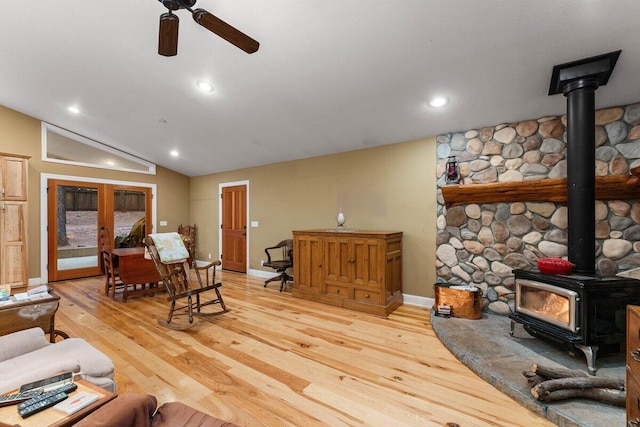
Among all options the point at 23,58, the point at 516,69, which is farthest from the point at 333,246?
the point at 23,58

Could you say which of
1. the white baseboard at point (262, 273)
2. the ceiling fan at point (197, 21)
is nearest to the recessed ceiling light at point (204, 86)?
the ceiling fan at point (197, 21)

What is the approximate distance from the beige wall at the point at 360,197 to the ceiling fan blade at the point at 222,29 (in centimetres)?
267

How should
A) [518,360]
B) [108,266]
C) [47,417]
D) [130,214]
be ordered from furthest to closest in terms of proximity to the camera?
[130,214], [108,266], [518,360], [47,417]

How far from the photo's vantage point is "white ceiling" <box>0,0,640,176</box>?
2119 millimetres

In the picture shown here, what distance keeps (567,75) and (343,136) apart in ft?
8.12

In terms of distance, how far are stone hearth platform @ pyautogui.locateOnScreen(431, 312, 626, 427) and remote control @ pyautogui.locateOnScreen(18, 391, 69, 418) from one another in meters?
2.54

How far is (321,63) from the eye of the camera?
9.00ft

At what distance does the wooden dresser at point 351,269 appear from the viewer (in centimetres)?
357

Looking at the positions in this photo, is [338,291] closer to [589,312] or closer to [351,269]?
[351,269]

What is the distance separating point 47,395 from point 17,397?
0.12 m

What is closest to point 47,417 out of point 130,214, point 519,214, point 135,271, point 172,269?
point 172,269

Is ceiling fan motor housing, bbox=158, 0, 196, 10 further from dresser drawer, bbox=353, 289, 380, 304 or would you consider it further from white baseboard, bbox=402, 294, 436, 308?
white baseboard, bbox=402, 294, 436, 308

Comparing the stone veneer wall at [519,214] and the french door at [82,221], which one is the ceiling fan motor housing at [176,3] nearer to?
the stone veneer wall at [519,214]

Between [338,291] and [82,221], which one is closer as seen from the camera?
[338,291]
